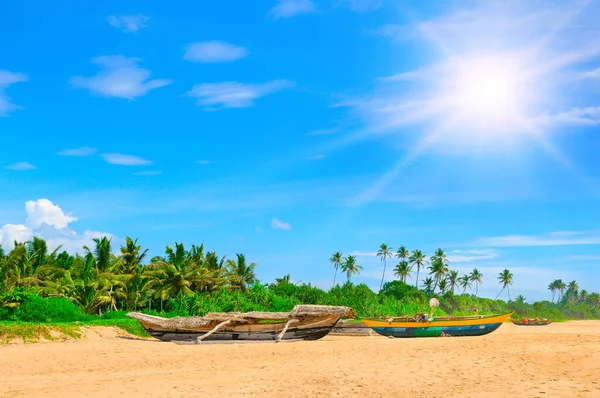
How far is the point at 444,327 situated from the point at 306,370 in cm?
1496

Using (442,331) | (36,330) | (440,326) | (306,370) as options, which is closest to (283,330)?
(440,326)

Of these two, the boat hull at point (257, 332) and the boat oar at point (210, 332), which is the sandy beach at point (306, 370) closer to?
the boat oar at point (210, 332)

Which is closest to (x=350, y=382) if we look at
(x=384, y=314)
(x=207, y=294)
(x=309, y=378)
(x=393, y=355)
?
(x=309, y=378)

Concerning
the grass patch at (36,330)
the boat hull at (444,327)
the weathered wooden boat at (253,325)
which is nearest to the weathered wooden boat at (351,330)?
the boat hull at (444,327)

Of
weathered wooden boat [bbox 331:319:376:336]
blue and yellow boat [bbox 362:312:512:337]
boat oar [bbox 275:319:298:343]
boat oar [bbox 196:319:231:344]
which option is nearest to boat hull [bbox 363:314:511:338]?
blue and yellow boat [bbox 362:312:512:337]

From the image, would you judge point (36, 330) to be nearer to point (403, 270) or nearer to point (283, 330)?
point (283, 330)

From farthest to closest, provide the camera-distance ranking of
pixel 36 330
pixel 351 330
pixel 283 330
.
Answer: pixel 351 330 → pixel 283 330 → pixel 36 330

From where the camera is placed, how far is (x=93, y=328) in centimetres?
2680

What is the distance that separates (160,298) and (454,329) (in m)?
24.2

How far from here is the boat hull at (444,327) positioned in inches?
1094

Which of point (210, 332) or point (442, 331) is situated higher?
point (442, 331)

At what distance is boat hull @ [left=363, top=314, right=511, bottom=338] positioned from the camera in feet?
91.2

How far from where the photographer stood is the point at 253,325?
26297 millimetres

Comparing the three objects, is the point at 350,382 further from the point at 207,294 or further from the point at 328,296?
the point at 328,296
